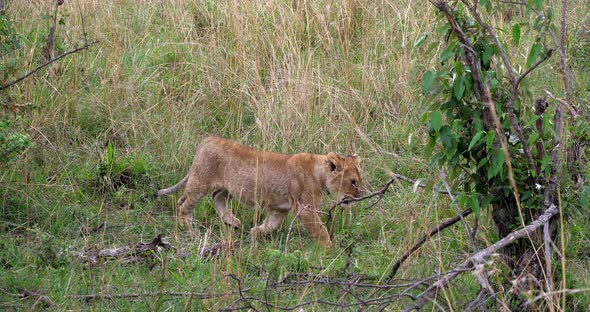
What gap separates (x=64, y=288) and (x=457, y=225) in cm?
249

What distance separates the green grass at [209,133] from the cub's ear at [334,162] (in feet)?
1.09

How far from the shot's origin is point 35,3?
901 centimetres

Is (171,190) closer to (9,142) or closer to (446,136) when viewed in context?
(9,142)

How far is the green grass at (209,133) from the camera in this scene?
5238mm

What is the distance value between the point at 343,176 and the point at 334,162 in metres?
0.12

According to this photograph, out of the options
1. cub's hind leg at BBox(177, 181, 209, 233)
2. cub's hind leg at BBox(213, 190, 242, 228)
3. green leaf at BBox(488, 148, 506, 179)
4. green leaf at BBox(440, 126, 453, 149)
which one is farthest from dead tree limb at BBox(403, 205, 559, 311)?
cub's hind leg at BBox(177, 181, 209, 233)

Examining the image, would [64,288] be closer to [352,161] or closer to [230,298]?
[230,298]

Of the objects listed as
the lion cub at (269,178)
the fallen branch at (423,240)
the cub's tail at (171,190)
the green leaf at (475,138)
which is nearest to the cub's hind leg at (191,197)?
the lion cub at (269,178)

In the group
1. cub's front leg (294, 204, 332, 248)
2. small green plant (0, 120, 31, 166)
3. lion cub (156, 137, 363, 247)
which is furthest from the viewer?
lion cub (156, 137, 363, 247)

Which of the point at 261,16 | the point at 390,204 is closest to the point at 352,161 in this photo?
the point at 390,204

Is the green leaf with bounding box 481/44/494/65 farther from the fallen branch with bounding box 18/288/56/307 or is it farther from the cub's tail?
the cub's tail

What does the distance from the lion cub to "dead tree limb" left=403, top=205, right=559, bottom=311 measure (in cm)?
204

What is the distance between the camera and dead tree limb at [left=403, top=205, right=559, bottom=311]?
419 cm

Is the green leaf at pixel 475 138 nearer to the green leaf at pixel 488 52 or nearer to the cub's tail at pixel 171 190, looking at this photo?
the green leaf at pixel 488 52
